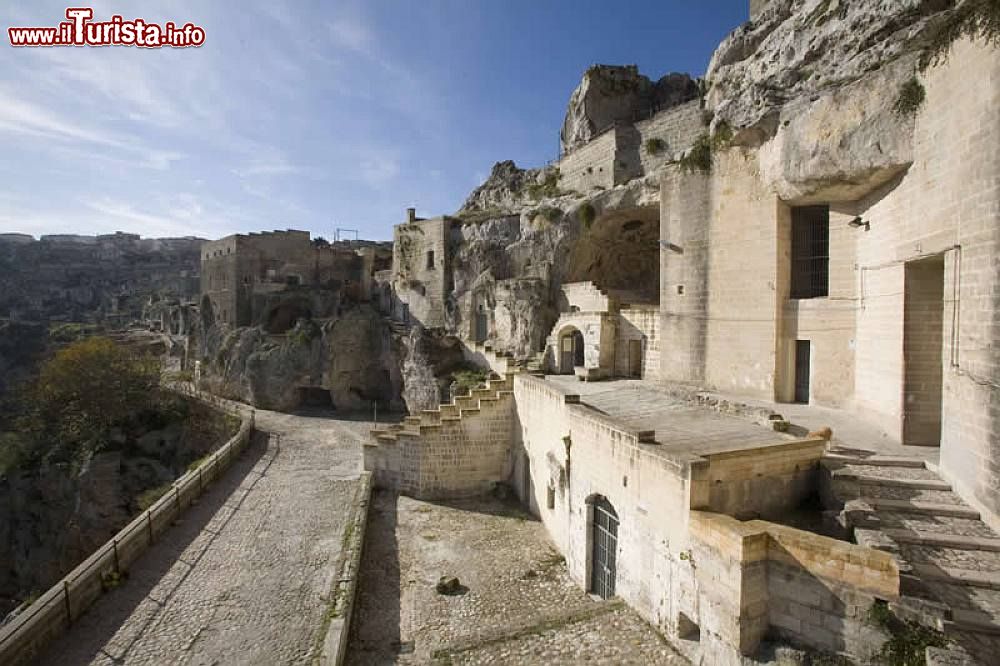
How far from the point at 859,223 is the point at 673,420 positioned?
6.00 m

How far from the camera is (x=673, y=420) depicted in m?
9.52

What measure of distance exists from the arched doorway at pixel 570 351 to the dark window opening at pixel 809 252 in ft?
24.3

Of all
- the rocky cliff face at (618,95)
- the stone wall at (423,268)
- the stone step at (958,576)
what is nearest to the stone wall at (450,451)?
the stone step at (958,576)

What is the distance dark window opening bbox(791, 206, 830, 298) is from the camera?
11.9 metres

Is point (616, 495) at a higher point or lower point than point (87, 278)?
lower

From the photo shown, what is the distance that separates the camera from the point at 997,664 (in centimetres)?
A: 420

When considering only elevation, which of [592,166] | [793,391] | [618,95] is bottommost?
[793,391]

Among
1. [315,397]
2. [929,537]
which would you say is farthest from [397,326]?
[929,537]

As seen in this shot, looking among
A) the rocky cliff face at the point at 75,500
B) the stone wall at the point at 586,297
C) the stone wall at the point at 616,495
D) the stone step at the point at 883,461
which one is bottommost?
the rocky cliff face at the point at 75,500

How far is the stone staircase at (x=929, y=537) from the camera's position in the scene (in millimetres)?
4438

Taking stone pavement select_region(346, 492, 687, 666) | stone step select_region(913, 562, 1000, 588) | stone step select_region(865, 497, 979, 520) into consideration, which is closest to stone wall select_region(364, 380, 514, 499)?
stone pavement select_region(346, 492, 687, 666)

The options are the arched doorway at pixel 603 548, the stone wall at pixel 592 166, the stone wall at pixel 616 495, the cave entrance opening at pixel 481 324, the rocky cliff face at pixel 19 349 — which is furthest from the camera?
the rocky cliff face at pixel 19 349

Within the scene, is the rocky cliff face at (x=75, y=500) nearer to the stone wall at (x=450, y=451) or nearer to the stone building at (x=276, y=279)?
the stone building at (x=276, y=279)

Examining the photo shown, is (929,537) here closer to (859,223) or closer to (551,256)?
(859,223)
